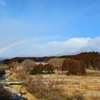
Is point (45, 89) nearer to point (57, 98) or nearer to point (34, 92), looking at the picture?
point (34, 92)

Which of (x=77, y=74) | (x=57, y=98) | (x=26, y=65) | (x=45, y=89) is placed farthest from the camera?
(x=26, y=65)

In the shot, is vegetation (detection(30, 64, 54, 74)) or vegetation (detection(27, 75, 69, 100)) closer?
vegetation (detection(27, 75, 69, 100))

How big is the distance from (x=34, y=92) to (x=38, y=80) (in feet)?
10.1

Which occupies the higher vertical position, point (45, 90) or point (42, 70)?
point (42, 70)

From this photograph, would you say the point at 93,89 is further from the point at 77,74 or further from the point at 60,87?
the point at 77,74

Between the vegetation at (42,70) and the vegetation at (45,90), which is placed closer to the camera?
the vegetation at (45,90)

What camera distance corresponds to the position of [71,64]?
59594 mm

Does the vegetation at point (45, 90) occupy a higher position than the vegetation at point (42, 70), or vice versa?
the vegetation at point (42, 70)

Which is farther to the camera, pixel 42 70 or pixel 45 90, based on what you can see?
pixel 42 70

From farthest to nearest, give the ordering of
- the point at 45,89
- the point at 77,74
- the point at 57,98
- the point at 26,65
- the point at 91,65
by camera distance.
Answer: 1. the point at 91,65
2. the point at 26,65
3. the point at 77,74
4. the point at 45,89
5. the point at 57,98

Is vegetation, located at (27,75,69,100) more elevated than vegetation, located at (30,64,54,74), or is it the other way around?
vegetation, located at (30,64,54,74)

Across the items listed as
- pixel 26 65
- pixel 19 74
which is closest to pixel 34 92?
pixel 19 74

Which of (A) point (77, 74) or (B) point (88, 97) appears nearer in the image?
(B) point (88, 97)

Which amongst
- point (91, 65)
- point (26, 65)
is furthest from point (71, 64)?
point (91, 65)
